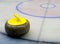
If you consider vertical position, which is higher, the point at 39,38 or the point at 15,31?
the point at 15,31

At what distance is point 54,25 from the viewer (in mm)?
2203

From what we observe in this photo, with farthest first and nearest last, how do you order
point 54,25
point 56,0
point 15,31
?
1. point 56,0
2. point 54,25
3. point 15,31

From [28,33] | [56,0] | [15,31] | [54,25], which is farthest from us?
[56,0]

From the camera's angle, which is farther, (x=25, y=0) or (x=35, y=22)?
(x=25, y=0)

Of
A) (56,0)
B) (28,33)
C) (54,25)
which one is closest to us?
(28,33)

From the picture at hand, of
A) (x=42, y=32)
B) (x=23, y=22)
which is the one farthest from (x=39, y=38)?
(x=23, y=22)

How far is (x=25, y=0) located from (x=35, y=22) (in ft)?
5.01

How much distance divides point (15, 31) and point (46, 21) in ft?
2.46

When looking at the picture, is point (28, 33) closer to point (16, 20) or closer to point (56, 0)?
point (16, 20)

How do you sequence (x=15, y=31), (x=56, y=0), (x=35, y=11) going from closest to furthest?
(x=15, y=31), (x=35, y=11), (x=56, y=0)

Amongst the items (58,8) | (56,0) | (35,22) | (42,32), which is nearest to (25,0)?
(56,0)

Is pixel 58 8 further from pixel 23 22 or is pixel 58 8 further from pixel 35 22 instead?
pixel 23 22

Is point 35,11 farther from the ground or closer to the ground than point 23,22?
closer to the ground

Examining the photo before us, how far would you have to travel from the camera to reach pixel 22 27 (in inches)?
69.6
